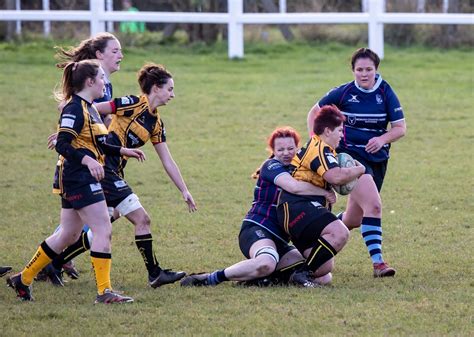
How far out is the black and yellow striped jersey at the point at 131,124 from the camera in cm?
743

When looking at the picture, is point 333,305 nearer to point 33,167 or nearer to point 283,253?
point 283,253

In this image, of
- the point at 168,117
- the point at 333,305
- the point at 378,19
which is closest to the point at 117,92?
the point at 168,117

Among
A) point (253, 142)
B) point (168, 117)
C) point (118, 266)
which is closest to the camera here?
point (118, 266)

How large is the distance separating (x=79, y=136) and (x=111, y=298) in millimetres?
1057

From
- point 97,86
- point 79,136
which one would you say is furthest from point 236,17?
point 79,136

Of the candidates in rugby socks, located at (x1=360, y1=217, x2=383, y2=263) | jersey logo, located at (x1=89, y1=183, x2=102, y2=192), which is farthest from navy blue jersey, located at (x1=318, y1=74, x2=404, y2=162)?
jersey logo, located at (x1=89, y1=183, x2=102, y2=192)

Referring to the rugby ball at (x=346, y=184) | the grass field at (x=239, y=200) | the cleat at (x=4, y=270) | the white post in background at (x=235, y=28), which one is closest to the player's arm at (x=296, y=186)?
the rugby ball at (x=346, y=184)

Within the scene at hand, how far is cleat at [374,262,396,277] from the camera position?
25.0ft

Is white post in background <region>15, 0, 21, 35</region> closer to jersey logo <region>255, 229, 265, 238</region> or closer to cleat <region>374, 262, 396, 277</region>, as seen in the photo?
jersey logo <region>255, 229, 265, 238</region>

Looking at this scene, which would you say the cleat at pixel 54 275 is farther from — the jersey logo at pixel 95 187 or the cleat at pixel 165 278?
the jersey logo at pixel 95 187

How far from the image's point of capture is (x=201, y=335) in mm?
5965

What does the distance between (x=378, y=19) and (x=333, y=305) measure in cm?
1339

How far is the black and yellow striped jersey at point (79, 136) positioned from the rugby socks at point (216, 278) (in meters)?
1.15

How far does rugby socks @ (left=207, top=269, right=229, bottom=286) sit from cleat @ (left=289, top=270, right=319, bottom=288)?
18.8 inches
